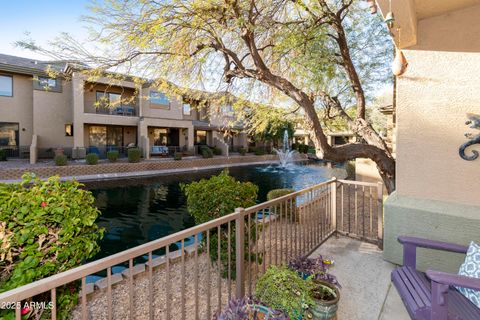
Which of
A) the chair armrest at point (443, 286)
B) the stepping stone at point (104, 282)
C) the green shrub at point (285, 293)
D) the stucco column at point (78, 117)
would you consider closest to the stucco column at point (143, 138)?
the stucco column at point (78, 117)

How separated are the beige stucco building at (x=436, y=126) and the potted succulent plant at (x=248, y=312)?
2.64m

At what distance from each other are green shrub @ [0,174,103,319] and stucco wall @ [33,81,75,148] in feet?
63.8

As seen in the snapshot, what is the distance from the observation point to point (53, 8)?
631cm

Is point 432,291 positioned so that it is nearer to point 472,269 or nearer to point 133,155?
point 472,269

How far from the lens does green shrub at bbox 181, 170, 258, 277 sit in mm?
3801

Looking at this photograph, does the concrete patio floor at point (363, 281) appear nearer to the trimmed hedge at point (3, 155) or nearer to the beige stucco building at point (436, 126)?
the beige stucco building at point (436, 126)

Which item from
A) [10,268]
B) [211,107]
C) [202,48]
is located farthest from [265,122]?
[10,268]

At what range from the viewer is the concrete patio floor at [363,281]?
9.26ft

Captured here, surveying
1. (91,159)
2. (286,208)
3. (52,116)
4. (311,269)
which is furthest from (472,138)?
(52,116)

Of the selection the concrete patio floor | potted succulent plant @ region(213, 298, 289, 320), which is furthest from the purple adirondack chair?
potted succulent plant @ region(213, 298, 289, 320)

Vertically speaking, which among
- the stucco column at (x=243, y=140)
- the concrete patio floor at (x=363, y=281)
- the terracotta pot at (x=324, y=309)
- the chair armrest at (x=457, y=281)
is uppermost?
the stucco column at (x=243, y=140)

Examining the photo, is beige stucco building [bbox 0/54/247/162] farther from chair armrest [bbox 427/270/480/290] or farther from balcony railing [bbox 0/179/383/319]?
chair armrest [bbox 427/270/480/290]

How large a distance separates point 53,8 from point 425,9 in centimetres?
774

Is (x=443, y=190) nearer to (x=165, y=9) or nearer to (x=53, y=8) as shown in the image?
(x=165, y=9)
